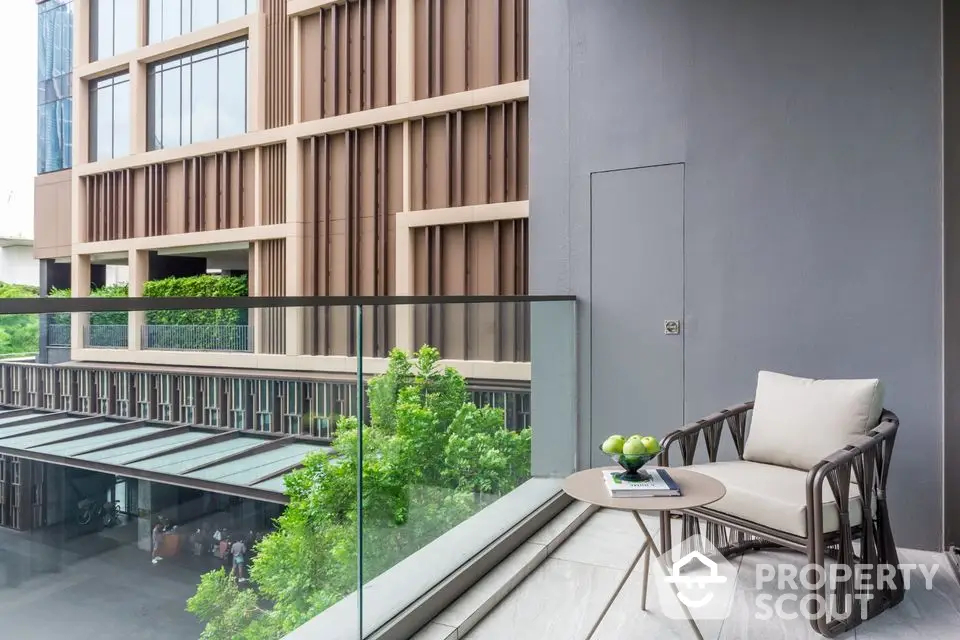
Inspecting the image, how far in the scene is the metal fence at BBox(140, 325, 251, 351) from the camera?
147cm

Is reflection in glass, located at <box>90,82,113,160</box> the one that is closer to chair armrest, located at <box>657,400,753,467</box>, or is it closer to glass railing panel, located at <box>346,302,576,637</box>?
glass railing panel, located at <box>346,302,576,637</box>

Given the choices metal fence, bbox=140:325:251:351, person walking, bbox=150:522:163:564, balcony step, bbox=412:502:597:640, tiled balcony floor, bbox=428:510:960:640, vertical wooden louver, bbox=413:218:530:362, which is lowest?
tiled balcony floor, bbox=428:510:960:640

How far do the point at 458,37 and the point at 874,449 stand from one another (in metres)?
7.99

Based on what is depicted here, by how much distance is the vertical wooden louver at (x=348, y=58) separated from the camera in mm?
9734

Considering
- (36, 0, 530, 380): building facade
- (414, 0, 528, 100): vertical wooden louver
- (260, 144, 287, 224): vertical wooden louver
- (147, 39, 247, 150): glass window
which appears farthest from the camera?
(147, 39, 247, 150): glass window

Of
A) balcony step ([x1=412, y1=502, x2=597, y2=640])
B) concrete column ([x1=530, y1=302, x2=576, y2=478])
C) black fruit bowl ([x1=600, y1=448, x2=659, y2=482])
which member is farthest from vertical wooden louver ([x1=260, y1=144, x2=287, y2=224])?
black fruit bowl ([x1=600, y1=448, x2=659, y2=482])

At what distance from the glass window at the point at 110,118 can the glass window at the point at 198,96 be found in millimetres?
1043

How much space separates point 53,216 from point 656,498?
16.8 metres

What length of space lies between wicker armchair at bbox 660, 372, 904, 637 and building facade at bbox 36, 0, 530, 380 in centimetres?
582

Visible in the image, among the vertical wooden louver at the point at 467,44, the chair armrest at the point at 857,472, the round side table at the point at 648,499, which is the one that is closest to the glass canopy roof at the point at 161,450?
the round side table at the point at 648,499

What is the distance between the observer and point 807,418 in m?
2.70

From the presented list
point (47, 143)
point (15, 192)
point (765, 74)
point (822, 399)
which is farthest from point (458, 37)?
point (15, 192)

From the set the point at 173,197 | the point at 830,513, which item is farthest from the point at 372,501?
the point at 173,197

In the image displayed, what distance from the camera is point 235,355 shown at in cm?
169
